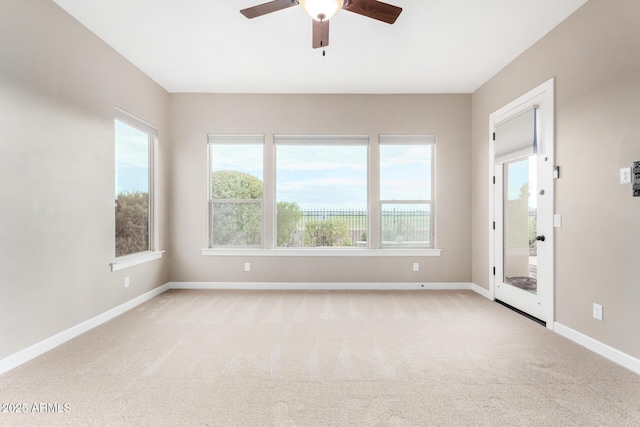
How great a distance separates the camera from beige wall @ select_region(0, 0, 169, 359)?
89.4 inches

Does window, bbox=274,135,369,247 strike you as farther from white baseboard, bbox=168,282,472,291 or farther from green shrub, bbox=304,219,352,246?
white baseboard, bbox=168,282,472,291

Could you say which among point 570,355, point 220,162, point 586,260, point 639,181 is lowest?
point 570,355

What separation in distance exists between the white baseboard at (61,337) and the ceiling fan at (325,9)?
304cm

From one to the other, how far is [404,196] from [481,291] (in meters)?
1.71

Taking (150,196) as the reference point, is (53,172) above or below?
above

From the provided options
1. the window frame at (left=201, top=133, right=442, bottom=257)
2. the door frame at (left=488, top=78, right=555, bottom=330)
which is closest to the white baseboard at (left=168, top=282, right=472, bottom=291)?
the window frame at (left=201, top=133, right=442, bottom=257)

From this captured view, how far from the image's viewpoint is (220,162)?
4645 millimetres

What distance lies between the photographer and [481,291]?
4.25m

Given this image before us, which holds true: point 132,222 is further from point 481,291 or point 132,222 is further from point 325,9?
point 481,291

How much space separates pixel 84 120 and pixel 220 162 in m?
1.86

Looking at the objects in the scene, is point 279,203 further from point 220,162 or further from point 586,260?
point 586,260

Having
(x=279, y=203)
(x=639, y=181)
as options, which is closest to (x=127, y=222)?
(x=279, y=203)

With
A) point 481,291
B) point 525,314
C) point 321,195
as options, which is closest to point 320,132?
point 321,195

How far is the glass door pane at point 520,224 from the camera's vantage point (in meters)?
3.29
